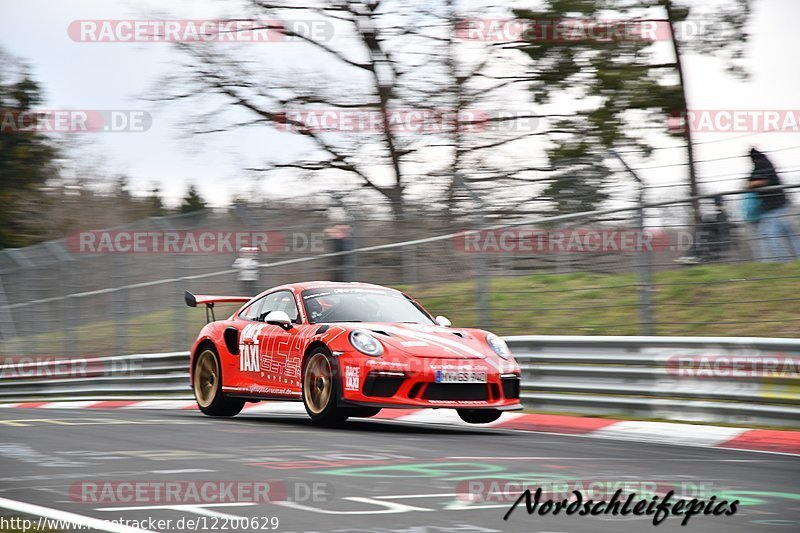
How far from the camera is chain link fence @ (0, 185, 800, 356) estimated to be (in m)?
10.6

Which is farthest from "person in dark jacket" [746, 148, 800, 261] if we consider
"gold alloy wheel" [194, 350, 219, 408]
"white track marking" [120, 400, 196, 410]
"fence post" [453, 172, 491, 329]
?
"white track marking" [120, 400, 196, 410]

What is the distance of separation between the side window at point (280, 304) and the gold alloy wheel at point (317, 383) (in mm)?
744

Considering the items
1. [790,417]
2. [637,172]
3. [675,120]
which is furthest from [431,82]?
[790,417]

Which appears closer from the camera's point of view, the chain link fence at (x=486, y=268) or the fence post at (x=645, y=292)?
the chain link fence at (x=486, y=268)

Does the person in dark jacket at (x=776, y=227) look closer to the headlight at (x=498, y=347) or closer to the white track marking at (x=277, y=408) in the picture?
the headlight at (x=498, y=347)

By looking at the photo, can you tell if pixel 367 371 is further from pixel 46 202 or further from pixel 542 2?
pixel 46 202

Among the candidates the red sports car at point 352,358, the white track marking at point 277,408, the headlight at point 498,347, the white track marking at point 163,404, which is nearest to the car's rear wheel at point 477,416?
the red sports car at point 352,358

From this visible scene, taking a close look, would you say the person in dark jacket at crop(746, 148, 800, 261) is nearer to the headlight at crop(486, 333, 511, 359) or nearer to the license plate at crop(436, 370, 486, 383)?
the headlight at crop(486, 333, 511, 359)

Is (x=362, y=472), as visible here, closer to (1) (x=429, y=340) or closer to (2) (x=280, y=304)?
(1) (x=429, y=340)

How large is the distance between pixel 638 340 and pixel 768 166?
196cm

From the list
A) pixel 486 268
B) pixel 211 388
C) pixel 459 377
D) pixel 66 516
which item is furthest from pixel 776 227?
pixel 66 516

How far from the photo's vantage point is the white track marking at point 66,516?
4.66 meters

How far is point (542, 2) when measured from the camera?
18.2 metres

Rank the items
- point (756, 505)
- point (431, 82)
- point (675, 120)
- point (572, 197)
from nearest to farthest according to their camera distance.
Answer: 1. point (756, 505)
2. point (572, 197)
3. point (675, 120)
4. point (431, 82)
